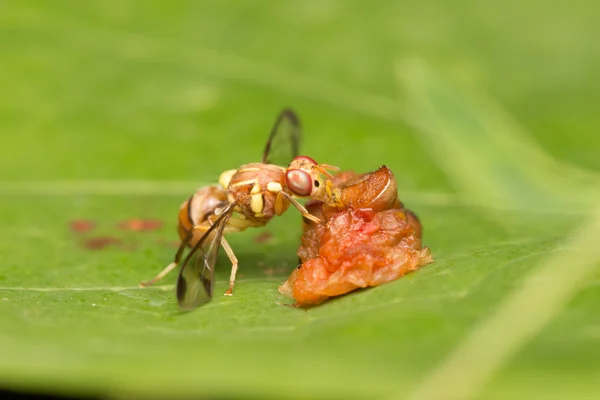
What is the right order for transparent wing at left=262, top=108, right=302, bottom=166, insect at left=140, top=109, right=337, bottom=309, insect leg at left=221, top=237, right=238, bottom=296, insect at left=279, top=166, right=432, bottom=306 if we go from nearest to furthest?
insect at left=279, top=166, right=432, bottom=306 → insect at left=140, top=109, right=337, bottom=309 → insect leg at left=221, top=237, right=238, bottom=296 → transparent wing at left=262, top=108, right=302, bottom=166

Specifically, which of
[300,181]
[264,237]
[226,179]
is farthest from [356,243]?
[264,237]

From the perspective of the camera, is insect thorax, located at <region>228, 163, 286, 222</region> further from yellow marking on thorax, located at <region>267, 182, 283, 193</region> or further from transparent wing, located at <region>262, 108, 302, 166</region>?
transparent wing, located at <region>262, 108, 302, 166</region>

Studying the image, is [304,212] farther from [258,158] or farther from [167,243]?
[258,158]

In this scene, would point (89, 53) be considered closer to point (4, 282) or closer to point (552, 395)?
point (4, 282)

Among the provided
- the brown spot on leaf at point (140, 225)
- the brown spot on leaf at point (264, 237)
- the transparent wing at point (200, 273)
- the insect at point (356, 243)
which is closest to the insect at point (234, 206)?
the transparent wing at point (200, 273)

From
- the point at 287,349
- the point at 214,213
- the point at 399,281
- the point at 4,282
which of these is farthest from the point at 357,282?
the point at 4,282

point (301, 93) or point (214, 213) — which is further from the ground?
point (301, 93)

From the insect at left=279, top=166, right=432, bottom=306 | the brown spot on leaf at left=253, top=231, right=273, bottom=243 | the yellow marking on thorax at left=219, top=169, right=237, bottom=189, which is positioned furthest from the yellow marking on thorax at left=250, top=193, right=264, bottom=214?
the brown spot on leaf at left=253, top=231, right=273, bottom=243
